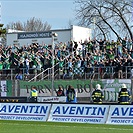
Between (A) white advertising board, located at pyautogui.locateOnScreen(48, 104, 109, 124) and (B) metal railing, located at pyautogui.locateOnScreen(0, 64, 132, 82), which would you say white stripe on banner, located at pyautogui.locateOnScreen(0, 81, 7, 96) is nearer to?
(B) metal railing, located at pyautogui.locateOnScreen(0, 64, 132, 82)

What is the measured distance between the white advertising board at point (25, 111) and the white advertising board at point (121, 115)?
3.40 m

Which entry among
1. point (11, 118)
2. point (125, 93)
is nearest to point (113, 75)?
point (125, 93)

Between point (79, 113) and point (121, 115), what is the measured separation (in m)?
2.11

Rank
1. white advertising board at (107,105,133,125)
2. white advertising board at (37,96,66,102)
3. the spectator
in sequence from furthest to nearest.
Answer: the spectator < white advertising board at (37,96,66,102) < white advertising board at (107,105,133,125)

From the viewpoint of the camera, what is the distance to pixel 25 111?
24.0 meters

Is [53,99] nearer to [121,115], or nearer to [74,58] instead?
[74,58]

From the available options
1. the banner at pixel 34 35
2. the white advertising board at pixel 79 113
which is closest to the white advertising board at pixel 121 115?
the white advertising board at pixel 79 113

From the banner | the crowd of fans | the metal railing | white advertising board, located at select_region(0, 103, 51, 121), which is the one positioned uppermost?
the banner

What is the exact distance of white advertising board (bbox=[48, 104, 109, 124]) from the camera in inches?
874

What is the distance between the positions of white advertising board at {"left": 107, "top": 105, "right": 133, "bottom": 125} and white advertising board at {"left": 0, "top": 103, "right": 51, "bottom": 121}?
340cm

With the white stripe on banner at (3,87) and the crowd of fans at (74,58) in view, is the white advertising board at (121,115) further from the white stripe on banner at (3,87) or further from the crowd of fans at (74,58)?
the white stripe on banner at (3,87)

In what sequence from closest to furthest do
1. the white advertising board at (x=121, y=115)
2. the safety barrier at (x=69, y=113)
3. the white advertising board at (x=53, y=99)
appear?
the white advertising board at (x=121, y=115), the safety barrier at (x=69, y=113), the white advertising board at (x=53, y=99)

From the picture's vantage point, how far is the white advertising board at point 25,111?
23734mm

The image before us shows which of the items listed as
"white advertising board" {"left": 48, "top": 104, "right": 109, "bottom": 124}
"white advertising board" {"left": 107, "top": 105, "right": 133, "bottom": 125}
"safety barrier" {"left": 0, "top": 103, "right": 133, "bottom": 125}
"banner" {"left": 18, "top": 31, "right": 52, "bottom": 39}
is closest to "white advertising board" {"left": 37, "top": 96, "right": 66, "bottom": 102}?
"safety barrier" {"left": 0, "top": 103, "right": 133, "bottom": 125}
